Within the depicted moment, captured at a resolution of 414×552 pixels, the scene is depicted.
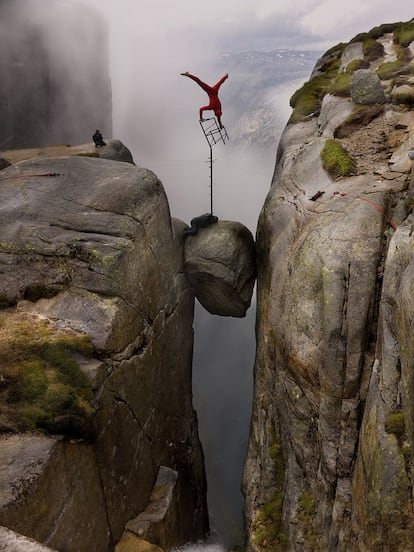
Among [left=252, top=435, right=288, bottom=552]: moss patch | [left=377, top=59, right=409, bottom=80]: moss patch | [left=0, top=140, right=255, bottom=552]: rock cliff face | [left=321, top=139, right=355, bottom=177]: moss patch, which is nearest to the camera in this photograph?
[left=0, top=140, right=255, bottom=552]: rock cliff face

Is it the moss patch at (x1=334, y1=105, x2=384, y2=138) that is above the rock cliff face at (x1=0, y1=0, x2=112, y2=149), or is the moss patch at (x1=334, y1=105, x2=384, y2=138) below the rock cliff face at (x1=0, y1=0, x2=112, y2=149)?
below

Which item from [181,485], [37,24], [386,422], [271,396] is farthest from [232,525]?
[37,24]

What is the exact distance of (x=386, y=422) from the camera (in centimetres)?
1183

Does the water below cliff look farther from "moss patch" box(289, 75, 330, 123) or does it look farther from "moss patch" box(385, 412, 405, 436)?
"moss patch" box(289, 75, 330, 123)

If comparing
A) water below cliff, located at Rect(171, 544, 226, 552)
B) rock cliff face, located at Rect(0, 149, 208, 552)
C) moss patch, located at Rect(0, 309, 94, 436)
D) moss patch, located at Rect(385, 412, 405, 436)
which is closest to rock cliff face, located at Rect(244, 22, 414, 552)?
moss patch, located at Rect(385, 412, 405, 436)

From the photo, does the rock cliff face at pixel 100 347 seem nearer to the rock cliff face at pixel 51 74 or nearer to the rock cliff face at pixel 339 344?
the rock cliff face at pixel 339 344

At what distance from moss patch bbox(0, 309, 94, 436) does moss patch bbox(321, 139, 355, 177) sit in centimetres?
1346

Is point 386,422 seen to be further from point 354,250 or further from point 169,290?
point 169,290

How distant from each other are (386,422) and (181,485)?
47.5ft

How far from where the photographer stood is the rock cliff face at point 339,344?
1187 cm

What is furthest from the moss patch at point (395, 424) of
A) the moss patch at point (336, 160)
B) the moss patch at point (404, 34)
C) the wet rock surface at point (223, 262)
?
the moss patch at point (404, 34)

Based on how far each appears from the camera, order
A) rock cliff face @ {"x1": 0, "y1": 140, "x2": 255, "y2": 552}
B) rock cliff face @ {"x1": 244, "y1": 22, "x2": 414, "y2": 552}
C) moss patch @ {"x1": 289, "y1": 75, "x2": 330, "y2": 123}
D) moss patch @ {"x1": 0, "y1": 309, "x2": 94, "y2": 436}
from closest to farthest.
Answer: rock cliff face @ {"x1": 244, "y1": 22, "x2": 414, "y2": 552}
rock cliff face @ {"x1": 0, "y1": 140, "x2": 255, "y2": 552}
moss patch @ {"x1": 0, "y1": 309, "x2": 94, "y2": 436}
moss patch @ {"x1": 289, "y1": 75, "x2": 330, "y2": 123}

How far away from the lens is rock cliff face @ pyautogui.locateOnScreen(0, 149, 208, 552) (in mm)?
12820

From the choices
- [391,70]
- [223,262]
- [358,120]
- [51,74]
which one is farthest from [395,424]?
[51,74]
